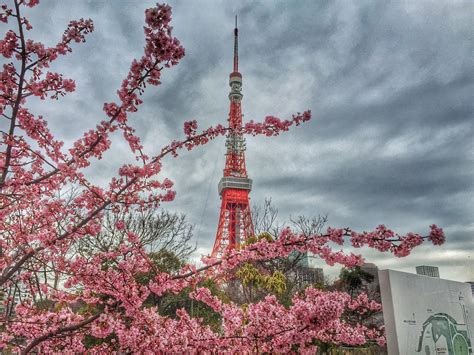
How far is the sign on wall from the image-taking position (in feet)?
→ 18.2

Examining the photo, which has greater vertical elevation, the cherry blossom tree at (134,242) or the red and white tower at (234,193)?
the red and white tower at (234,193)

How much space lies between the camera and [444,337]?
21.4 feet

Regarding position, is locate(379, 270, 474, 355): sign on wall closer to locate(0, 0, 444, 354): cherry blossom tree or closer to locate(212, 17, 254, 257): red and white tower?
locate(0, 0, 444, 354): cherry blossom tree

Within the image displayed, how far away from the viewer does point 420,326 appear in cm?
593

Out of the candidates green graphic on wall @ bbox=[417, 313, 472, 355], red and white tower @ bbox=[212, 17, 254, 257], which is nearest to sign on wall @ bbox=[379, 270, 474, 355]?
green graphic on wall @ bbox=[417, 313, 472, 355]

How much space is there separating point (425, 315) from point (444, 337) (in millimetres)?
896

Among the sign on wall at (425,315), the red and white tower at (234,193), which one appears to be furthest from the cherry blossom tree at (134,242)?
the red and white tower at (234,193)

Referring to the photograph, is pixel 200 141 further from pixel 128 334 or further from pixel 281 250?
pixel 128 334

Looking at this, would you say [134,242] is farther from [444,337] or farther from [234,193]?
[234,193]

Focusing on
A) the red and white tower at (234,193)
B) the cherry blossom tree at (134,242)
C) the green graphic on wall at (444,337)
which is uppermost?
the red and white tower at (234,193)

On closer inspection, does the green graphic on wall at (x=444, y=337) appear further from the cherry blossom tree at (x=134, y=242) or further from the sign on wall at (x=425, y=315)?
the cherry blossom tree at (x=134, y=242)

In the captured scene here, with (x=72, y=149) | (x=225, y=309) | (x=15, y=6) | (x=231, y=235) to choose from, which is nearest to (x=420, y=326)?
(x=225, y=309)

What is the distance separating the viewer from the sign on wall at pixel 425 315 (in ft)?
18.2

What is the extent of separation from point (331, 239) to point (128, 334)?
201 centimetres
